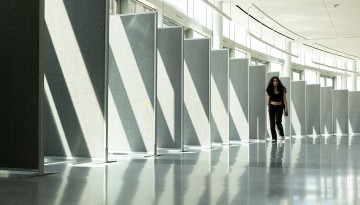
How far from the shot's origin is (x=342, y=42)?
21.4 meters

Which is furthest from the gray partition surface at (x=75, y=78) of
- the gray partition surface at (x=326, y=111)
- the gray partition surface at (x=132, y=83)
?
the gray partition surface at (x=326, y=111)

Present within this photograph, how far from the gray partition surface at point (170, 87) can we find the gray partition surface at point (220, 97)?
226 cm

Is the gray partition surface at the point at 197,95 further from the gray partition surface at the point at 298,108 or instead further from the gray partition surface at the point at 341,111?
the gray partition surface at the point at 341,111

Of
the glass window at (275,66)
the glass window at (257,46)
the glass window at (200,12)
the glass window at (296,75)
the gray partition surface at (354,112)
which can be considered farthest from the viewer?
the glass window at (296,75)

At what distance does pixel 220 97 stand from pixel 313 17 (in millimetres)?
7326

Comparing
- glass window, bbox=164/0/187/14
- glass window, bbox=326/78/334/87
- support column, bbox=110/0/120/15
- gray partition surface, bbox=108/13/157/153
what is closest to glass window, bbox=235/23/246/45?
glass window, bbox=164/0/187/14

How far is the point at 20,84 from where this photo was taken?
470cm

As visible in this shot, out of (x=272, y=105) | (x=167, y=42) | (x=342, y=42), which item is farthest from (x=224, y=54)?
(x=342, y=42)

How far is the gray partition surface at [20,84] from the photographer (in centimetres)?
462

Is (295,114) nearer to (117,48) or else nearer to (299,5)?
(299,5)

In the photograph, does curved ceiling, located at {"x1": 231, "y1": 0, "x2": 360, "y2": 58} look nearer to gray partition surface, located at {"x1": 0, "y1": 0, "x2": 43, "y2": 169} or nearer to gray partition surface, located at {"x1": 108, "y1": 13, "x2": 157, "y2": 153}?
gray partition surface, located at {"x1": 108, "y1": 13, "x2": 157, "y2": 153}

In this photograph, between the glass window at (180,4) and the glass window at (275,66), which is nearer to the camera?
the glass window at (180,4)

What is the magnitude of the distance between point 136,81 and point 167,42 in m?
1.25

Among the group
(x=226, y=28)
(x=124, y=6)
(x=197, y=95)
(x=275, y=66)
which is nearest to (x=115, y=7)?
(x=124, y=6)
